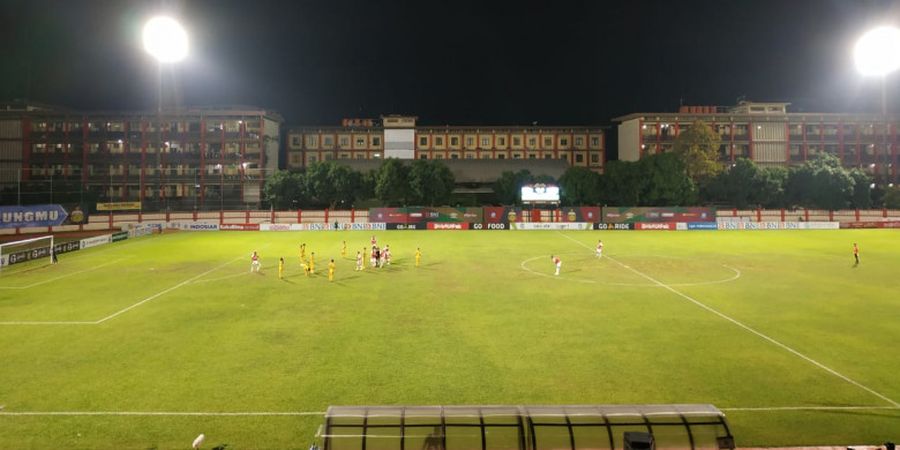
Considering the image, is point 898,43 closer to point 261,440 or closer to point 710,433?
point 710,433

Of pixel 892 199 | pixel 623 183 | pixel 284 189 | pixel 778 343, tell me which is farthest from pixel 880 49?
pixel 284 189

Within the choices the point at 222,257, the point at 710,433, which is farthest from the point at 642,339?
the point at 222,257

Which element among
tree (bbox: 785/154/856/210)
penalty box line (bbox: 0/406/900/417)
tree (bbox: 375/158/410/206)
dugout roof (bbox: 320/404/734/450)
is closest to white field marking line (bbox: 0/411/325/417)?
penalty box line (bbox: 0/406/900/417)

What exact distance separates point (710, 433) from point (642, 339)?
1266 centimetres

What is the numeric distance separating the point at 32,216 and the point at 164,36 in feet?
123

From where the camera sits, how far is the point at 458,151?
416ft

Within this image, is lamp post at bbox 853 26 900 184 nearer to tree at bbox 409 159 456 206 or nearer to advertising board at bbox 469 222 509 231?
advertising board at bbox 469 222 509 231

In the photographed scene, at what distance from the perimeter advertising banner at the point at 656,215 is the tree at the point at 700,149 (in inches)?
1003

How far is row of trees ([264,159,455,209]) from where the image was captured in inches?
3588

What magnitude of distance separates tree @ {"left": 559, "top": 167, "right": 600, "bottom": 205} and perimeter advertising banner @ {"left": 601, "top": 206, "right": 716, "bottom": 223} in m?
12.4

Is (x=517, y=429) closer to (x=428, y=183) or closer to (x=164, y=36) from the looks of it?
(x=164, y=36)

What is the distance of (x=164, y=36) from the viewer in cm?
4275

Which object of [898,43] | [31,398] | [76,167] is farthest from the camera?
[76,167]

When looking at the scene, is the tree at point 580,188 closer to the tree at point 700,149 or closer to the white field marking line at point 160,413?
the tree at point 700,149
